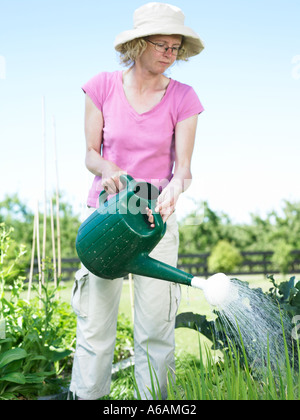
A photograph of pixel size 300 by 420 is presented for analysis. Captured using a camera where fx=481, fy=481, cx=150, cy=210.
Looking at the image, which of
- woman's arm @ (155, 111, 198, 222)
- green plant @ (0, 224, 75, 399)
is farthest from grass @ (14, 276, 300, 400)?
woman's arm @ (155, 111, 198, 222)

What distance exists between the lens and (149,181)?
196 centimetres

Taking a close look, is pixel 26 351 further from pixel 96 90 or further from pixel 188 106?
pixel 188 106

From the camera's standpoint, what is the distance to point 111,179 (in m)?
1.76

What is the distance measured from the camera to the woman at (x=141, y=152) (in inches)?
76.4

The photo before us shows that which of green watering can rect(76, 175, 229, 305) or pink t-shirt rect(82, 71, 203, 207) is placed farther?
pink t-shirt rect(82, 71, 203, 207)

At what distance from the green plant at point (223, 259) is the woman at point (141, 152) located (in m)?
6.58

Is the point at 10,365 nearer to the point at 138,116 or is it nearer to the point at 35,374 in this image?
the point at 35,374

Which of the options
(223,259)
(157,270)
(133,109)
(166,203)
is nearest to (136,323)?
(157,270)

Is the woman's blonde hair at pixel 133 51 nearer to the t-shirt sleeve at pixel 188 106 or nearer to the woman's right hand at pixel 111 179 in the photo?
the t-shirt sleeve at pixel 188 106

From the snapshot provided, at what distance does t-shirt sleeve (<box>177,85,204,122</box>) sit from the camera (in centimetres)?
201

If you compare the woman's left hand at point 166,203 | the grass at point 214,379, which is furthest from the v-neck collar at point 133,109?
the grass at point 214,379

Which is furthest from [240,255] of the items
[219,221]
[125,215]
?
[125,215]

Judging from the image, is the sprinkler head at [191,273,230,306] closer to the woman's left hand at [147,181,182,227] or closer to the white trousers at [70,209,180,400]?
the woman's left hand at [147,181,182,227]

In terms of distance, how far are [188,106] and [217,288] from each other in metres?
0.85
